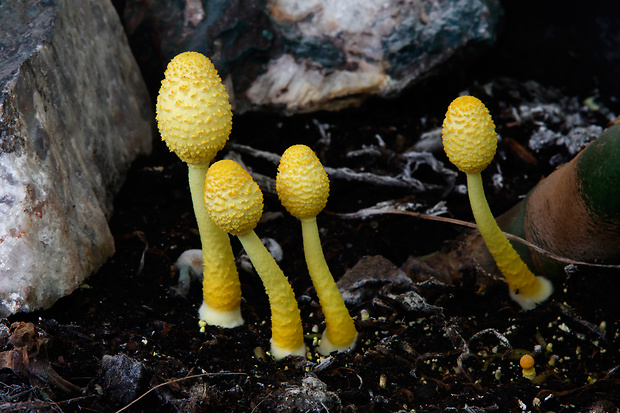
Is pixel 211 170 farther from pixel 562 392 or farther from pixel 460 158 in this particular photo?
pixel 562 392

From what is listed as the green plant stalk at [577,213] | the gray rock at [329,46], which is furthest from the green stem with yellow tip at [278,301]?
the gray rock at [329,46]

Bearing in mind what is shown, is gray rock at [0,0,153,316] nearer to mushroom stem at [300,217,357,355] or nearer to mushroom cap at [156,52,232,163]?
mushroom cap at [156,52,232,163]

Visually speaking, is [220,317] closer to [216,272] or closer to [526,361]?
[216,272]

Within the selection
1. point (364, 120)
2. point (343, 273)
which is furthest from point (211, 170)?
point (364, 120)

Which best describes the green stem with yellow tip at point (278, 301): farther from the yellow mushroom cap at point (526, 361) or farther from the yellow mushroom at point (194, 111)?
the yellow mushroom cap at point (526, 361)

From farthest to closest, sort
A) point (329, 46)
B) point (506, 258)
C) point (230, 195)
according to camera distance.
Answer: point (329, 46)
point (506, 258)
point (230, 195)

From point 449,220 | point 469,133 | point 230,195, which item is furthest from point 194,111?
point 449,220
